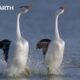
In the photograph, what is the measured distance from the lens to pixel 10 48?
1447 centimetres

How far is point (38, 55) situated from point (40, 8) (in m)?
17.4

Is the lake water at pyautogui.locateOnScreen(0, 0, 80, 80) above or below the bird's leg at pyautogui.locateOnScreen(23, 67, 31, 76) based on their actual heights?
below

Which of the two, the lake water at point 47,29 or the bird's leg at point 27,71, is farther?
the lake water at point 47,29

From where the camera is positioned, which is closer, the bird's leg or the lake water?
the bird's leg

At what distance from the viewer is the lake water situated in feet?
50.7

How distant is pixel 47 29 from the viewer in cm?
2855

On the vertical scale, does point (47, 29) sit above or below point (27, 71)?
below

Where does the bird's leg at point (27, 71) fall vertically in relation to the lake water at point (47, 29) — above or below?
above

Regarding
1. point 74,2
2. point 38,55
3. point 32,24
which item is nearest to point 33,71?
point 38,55

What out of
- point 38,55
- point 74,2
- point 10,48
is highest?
point 10,48

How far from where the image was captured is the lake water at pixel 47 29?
1546 cm

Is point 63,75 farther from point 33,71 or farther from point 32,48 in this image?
point 32,48

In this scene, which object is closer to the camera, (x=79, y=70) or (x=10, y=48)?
(x=10, y=48)

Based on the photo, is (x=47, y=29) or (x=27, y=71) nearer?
(x=27, y=71)
